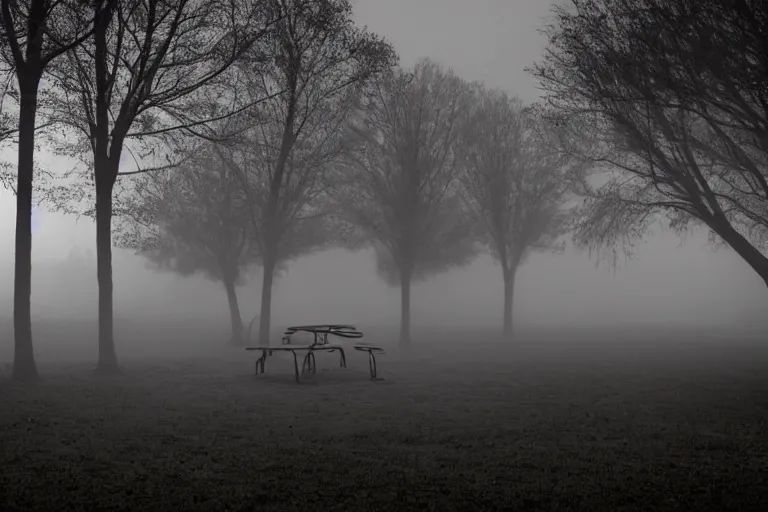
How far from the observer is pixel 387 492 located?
5.51 meters

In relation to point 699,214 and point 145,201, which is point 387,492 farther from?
point 145,201

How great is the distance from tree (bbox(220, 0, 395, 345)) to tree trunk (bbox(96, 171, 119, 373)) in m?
4.48

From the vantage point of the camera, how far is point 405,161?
27.3 metres

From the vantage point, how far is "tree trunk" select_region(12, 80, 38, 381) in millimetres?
13141

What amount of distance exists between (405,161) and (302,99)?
6361mm

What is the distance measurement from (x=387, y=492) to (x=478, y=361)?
1547 centimetres

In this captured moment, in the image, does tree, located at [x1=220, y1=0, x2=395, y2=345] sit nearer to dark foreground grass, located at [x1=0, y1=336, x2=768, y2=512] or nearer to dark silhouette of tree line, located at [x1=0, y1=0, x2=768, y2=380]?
dark silhouette of tree line, located at [x1=0, y1=0, x2=768, y2=380]

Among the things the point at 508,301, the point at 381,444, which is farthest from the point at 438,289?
the point at 381,444

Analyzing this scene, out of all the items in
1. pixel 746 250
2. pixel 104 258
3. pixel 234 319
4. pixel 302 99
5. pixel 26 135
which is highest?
pixel 302 99

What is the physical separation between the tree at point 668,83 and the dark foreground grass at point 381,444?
4665mm

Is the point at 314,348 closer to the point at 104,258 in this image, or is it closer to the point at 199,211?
the point at 104,258

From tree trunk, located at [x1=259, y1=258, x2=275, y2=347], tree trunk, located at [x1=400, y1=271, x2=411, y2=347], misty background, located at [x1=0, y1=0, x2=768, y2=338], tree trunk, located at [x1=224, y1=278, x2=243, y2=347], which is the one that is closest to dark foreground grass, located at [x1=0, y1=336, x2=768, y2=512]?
tree trunk, located at [x1=259, y1=258, x2=275, y2=347]

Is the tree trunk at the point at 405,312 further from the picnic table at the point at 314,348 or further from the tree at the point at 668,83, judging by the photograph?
the tree at the point at 668,83

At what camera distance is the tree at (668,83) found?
11.0m
